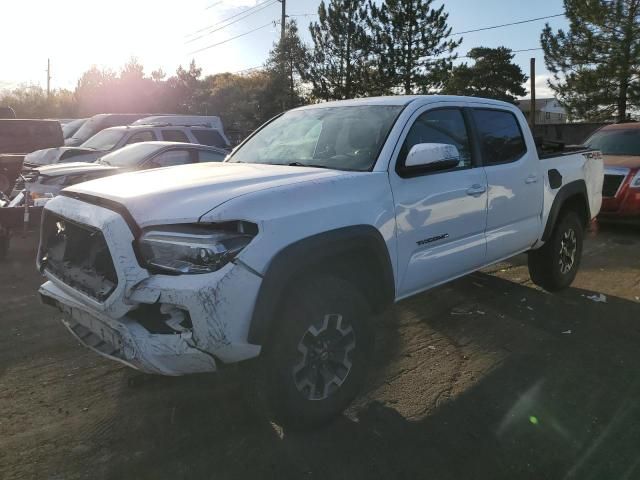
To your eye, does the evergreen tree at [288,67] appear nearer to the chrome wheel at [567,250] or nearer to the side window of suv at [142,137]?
the side window of suv at [142,137]

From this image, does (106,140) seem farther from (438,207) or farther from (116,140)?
(438,207)

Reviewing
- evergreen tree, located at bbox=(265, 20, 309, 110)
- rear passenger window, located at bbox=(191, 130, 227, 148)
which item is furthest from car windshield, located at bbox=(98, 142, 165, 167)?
evergreen tree, located at bbox=(265, 20, 309, 110)

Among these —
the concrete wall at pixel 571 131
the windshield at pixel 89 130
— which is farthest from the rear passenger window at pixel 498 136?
the concrete wall at pixel 571 131

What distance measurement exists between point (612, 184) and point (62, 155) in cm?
1045

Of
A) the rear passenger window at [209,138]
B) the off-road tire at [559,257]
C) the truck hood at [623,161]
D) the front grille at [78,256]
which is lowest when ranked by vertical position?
the off-road tire at [559,257]

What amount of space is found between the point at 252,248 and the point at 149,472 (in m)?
1.23

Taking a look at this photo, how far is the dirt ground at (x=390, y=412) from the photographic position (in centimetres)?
271

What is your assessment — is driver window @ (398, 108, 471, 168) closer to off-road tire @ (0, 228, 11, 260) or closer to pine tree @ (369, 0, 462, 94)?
off-road tire @ (0, 228, 11, 260)

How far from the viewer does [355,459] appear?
9.05ft

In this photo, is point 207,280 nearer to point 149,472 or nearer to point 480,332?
point 149,472

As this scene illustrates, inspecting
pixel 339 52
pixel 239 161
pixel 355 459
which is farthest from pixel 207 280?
pixel 339 52

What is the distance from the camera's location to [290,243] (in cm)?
268

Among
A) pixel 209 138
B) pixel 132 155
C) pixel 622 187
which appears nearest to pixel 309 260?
pixel 132 155

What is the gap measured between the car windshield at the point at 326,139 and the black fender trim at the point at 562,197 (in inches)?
85.2
